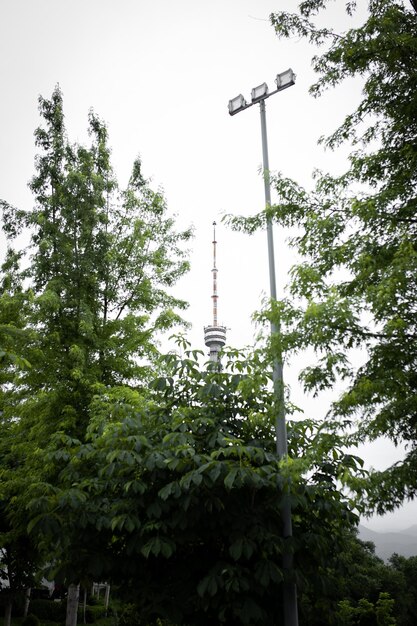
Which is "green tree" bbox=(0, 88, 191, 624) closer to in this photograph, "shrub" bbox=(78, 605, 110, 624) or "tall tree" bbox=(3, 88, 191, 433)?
"tall tree" bbox=(3, 88, 191, 433)

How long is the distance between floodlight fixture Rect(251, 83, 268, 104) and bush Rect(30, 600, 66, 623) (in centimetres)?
2637

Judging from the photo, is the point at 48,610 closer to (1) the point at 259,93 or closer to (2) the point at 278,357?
(2) the point at 278,357

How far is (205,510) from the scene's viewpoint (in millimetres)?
6164

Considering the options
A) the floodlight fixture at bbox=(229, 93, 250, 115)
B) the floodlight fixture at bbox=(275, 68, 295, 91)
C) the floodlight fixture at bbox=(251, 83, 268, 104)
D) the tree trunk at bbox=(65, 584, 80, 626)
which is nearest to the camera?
the floodlight fixture at bbox=(275, 68, 295, 91)

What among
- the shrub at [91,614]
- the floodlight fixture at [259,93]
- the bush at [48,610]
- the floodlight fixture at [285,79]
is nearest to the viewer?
the floodlight fixture at [285,79]

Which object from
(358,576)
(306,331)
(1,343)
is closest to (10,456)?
(1,343)

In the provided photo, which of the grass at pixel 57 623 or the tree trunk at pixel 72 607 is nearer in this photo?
the tree trunk at pixel 72 607

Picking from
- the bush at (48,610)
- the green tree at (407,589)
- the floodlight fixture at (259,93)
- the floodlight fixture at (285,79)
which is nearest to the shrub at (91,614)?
the bush at (48,610)

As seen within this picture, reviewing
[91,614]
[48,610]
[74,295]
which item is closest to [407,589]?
[91,614]

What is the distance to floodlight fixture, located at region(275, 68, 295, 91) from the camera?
28.1 feet

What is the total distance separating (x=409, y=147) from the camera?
663cm

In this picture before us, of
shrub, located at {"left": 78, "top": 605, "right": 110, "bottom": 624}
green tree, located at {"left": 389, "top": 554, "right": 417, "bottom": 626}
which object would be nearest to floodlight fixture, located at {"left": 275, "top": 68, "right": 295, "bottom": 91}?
green tree, located at {"left": 389, "top": 554, "right": 417, "bottom": 626}

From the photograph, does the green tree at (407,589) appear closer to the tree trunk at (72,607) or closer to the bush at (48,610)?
the tree trunk at (72,607)

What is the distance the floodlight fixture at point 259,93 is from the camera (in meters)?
8.91
